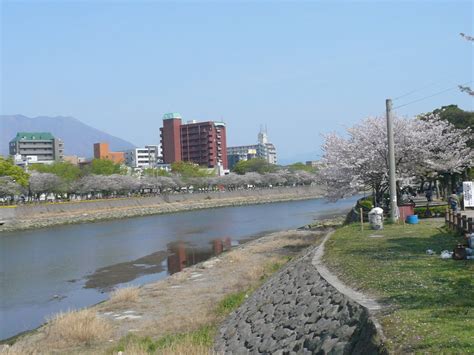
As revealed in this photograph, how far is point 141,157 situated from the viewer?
17988cm

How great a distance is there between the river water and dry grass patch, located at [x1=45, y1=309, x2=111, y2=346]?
11.9 ft

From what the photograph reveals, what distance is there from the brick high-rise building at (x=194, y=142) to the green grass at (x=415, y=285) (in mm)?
136355

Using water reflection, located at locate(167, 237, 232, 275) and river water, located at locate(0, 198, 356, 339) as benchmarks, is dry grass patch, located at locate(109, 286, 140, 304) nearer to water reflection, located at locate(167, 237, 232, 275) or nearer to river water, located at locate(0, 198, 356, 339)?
river water, located at locate(0, 198, 356, 339)

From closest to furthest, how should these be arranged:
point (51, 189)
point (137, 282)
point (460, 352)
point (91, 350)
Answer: point (460, 352), point (91, 350), point (137, 282), point (51, 189)

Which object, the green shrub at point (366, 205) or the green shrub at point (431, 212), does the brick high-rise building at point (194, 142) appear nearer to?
the green shrub at point (366, 205)

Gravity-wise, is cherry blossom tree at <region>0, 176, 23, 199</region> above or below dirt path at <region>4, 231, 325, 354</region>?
above

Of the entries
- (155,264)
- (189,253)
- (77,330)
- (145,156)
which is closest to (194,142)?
(145,156)

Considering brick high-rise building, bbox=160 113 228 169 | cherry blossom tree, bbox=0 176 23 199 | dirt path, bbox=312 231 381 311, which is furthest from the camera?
brick high-rise building, bbox=160 113 228 169

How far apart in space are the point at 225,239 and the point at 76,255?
11249 mm

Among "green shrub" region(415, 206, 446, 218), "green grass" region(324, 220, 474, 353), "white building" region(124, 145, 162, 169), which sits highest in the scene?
"white building" region(124, 145, 162, 169)

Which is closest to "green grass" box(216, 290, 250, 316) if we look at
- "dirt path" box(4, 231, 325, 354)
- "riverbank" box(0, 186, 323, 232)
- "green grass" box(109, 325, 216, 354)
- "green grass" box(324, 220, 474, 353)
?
"dirt path" box(4, 231, 325, 354)

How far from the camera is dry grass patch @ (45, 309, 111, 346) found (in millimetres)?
13102

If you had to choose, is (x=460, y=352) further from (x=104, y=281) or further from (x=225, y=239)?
(x=225, y=239)

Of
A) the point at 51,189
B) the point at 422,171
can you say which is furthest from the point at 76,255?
A: the point at 51,189
